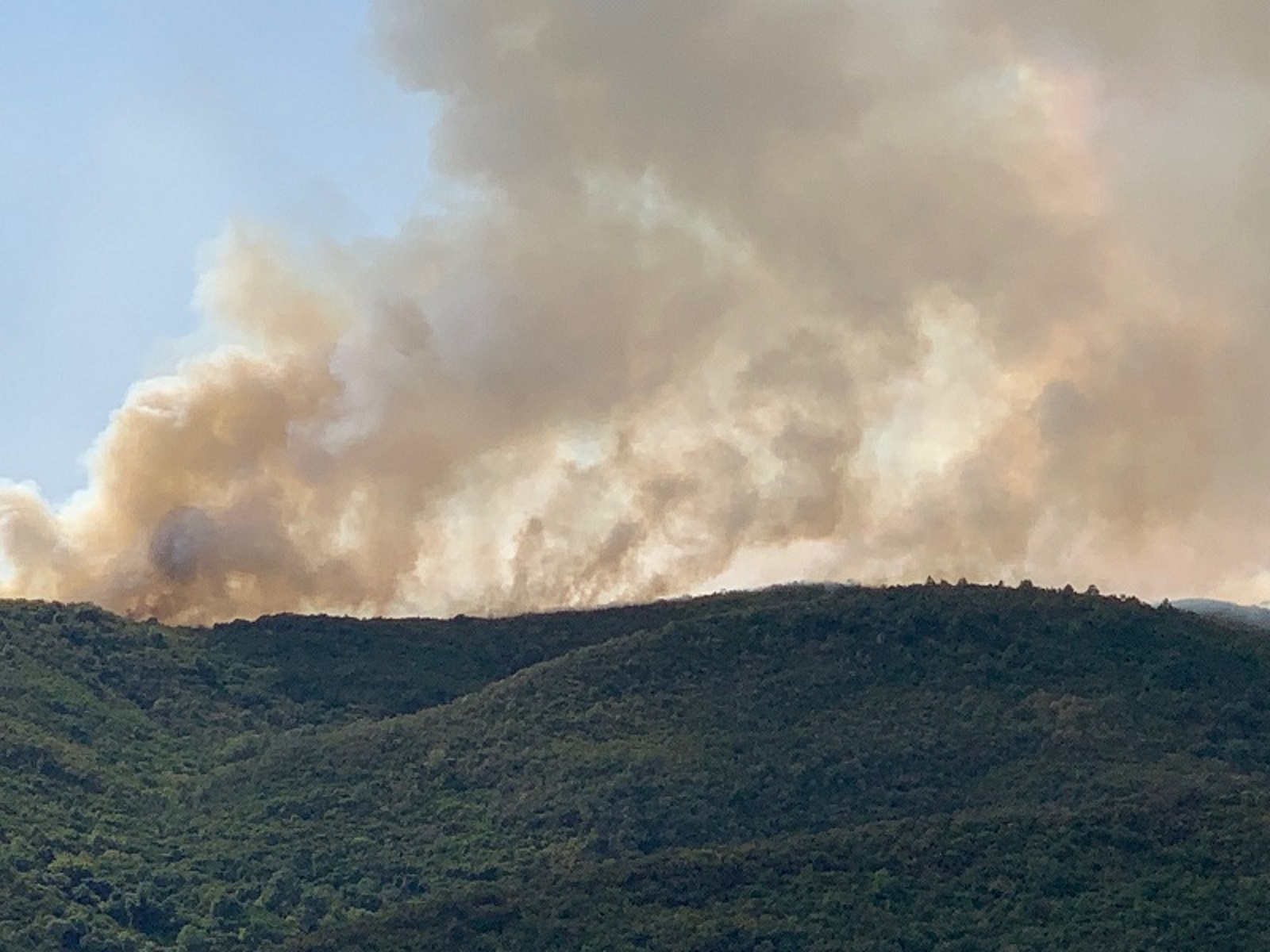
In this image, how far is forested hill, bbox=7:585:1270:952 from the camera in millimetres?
137000

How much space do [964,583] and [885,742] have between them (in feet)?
78.3

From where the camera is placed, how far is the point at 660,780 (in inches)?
6073

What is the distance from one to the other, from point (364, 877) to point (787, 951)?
25691mm

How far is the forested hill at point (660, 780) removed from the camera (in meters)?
137

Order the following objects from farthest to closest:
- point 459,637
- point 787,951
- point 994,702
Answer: point 459,637 < point 994,702 < point 787,951

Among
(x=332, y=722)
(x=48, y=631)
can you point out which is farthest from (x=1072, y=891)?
(x=48, y=631)

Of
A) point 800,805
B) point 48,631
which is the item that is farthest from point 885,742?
point 48,631

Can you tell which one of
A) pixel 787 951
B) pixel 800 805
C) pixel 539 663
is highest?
pixel 539 663

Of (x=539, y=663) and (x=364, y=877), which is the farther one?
(x=539, y=663)

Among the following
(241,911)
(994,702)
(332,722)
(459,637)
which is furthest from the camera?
(459,637)

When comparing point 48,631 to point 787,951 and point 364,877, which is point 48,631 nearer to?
point 364,877

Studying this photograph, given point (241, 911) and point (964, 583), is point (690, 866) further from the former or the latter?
point (964, 583)

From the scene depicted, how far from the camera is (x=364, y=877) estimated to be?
15038cm

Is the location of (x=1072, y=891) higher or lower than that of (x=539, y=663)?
lower
